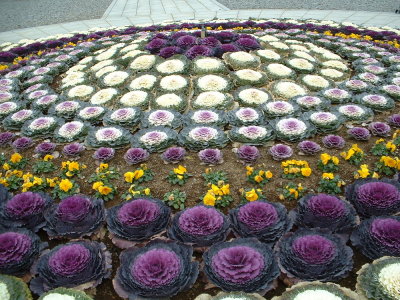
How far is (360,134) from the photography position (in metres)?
4.82

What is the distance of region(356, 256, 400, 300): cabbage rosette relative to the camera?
254 cm

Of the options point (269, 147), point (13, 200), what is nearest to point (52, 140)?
point (13, 200)

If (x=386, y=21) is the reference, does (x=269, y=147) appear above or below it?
above

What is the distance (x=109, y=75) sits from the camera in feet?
22.1

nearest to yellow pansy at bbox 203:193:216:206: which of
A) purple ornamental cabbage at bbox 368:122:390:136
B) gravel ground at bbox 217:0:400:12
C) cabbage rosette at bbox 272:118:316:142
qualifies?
cabbage rosette at bbox 272:118:316:142

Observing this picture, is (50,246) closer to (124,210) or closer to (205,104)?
(124,210)

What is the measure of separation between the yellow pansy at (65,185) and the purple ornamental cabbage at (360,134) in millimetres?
3615

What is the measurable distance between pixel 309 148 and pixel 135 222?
8.11 ft

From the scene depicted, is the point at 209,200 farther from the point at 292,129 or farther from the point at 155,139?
the point at 292,129

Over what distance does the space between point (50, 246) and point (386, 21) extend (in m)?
13.3

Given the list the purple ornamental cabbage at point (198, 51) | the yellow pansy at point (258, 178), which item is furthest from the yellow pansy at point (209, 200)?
the purple ornamental cabbage at point (198, 51)

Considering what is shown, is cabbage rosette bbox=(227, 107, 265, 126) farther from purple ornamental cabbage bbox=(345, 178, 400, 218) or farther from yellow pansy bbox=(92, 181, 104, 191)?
yellow pansy bbox=(92, 181, 104, 191)

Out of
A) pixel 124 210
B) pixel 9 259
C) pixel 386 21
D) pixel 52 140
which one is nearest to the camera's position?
pixel 9 259

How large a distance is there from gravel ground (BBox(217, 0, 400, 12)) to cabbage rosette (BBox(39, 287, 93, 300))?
1549cm
